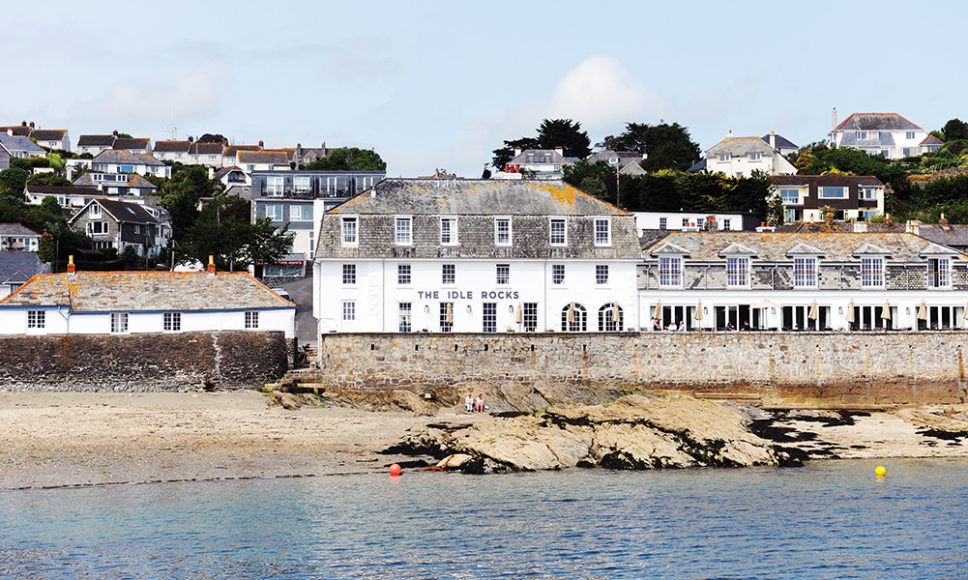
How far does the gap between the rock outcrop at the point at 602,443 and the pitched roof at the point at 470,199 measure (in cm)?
1230

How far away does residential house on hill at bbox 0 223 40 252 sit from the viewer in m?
93.9

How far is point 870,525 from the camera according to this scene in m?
36.1

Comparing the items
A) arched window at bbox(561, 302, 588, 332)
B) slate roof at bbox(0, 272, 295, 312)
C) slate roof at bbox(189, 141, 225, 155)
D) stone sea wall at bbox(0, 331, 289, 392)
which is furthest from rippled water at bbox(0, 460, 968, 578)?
slate roof at bbox(189, 141, 225, 155)

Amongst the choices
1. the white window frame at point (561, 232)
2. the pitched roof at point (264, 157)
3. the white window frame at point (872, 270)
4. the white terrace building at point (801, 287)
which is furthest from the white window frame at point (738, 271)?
the pitched roof at point (264, 157)

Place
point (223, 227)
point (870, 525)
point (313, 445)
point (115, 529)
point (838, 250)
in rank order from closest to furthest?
point (115, 529)
point (870, 525)
point (313, 445)
point (838, 250)
point (223, 227)

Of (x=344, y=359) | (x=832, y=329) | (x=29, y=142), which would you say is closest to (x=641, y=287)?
(x=832, y=329)

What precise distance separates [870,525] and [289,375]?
2620 cm

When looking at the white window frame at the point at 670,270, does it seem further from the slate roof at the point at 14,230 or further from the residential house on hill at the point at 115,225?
the slate roof at the point at 14,230

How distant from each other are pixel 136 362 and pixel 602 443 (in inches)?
801

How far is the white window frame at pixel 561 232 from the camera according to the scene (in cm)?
5656

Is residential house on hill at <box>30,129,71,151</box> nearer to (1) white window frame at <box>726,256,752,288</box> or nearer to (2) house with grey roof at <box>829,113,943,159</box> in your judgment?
(2) house with grey roof at <box>829,113,943,159</box>

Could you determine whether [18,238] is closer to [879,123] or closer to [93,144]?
[93,144]

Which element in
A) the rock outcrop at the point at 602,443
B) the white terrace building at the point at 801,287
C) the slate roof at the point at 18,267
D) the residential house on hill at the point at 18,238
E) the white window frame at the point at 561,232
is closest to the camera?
the rock outcrop at the point at 602,443

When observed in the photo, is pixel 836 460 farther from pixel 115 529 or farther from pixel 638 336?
pixel 115 529
